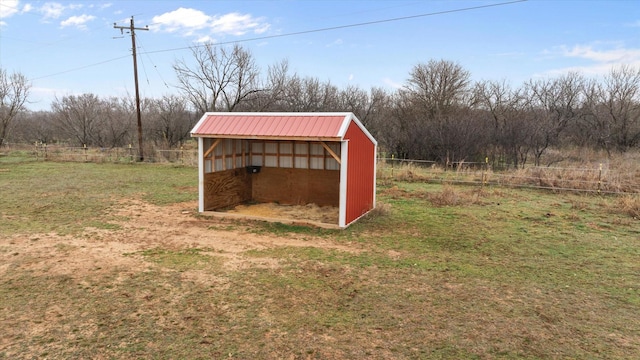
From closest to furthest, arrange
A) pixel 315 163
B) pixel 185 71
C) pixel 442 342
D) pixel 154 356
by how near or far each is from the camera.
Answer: pixel 154 356 < pixel 442 342 < pixel 315 163 < pixel 185 71

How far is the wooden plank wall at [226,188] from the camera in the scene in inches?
413

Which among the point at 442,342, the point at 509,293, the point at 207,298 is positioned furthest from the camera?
the point at 509,293

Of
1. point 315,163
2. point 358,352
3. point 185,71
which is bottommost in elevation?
point 358,352

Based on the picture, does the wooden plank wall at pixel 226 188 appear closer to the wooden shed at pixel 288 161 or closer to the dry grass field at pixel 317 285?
the wooden shed at pixel 288 161

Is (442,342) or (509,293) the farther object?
(509,293)

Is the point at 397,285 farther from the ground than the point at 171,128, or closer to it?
closer to it

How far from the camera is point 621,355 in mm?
3916

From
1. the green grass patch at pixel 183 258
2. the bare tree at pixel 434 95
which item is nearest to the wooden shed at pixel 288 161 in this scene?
the green grass patch at pixel 183 258

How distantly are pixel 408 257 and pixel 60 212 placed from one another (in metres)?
8.66

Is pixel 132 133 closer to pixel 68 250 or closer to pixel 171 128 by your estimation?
pixel 171 128

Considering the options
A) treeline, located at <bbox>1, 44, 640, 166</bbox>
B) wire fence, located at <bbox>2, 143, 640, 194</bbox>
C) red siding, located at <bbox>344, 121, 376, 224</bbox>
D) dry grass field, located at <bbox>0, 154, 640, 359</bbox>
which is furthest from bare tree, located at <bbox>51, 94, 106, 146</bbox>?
red siding, located at <bbox>344, 121, 376, 224</bbox>

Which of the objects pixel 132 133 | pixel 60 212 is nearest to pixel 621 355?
pixel 60 212

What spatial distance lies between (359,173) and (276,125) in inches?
Answer: 91.9

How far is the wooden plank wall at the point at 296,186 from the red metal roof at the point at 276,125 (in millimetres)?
2496
